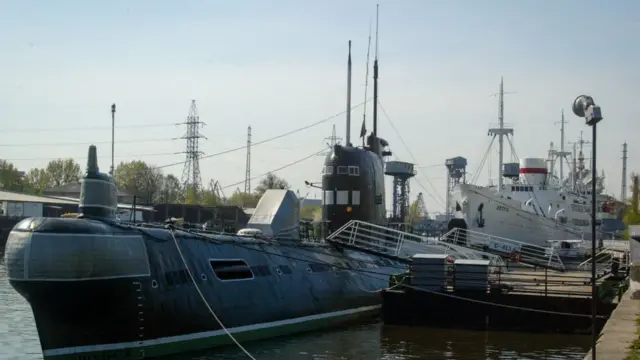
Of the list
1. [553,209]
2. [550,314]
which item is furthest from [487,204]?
[550,314]

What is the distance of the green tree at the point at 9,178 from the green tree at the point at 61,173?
795cm

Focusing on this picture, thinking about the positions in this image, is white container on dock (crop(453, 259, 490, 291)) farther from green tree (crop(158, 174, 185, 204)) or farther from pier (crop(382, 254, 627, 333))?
green tree (crop(158, 174, 185, 204))

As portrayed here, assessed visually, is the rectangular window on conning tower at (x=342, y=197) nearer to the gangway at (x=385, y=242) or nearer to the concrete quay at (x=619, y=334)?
the gangway at (x=385, y=242)

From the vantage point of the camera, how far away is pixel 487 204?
59188 mm

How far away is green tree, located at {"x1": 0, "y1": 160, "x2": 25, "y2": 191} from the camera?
4547 inches

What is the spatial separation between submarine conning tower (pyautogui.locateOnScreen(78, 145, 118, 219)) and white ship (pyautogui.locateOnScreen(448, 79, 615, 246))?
142 feet

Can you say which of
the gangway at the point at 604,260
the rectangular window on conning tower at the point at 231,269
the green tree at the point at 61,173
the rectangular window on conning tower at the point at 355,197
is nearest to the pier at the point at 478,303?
the rectangular window on conning tower at the point at 355,197

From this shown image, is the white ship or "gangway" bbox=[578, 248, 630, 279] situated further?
the white ship

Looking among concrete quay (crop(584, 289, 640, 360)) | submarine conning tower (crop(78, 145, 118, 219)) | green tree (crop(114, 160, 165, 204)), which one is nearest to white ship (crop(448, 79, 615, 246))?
concrete quay (crop(584, 289, 640, 360))

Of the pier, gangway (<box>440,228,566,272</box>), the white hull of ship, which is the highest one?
the white hull of ship

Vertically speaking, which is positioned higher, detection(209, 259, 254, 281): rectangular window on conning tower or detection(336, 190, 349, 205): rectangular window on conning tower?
detection(336, 190, 349, 205): rectangular window on conning tower

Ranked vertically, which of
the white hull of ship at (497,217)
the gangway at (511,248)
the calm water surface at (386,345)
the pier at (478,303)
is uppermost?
the white hull of ship at (497,217)

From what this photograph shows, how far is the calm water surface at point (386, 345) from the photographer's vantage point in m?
20.6

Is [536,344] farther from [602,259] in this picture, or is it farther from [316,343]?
[602,259]
